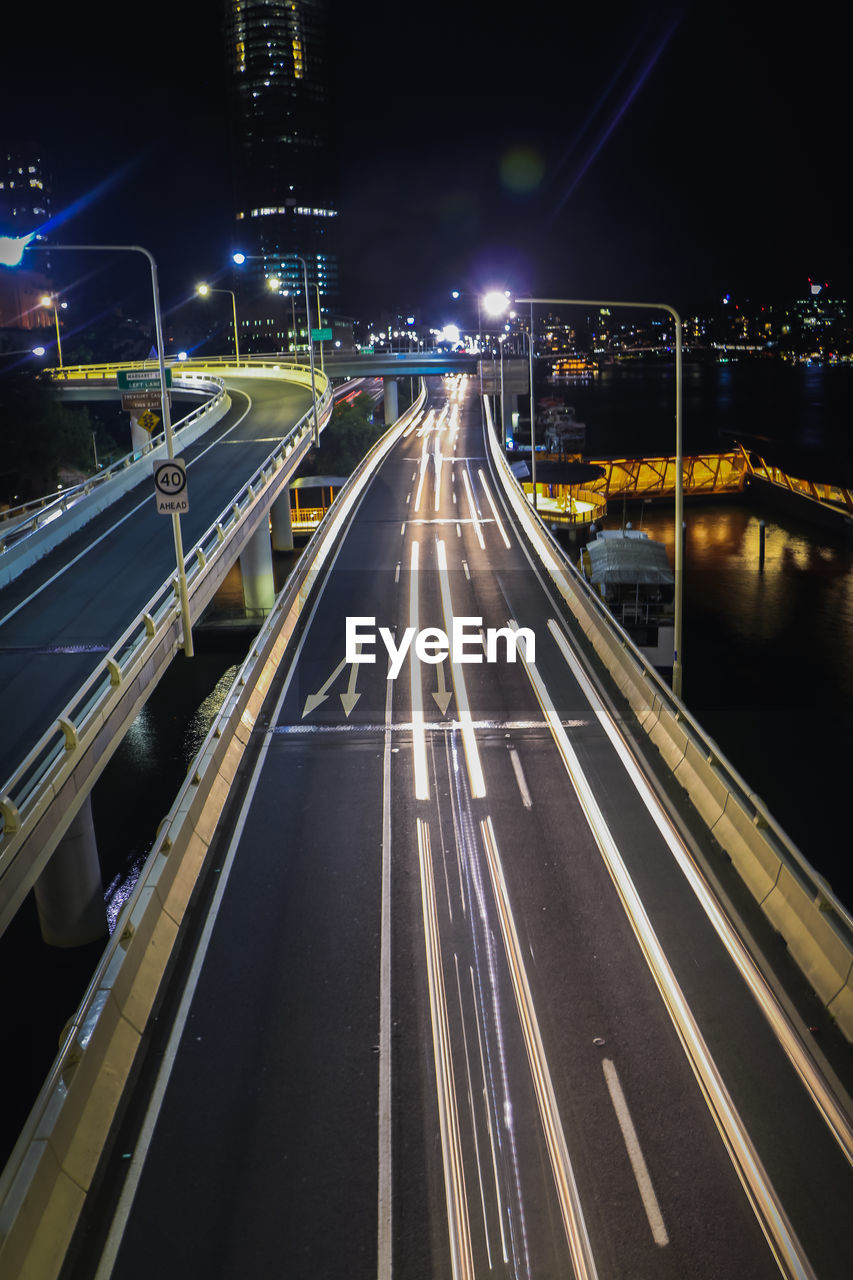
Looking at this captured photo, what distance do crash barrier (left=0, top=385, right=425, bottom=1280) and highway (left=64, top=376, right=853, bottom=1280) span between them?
0.91 feet

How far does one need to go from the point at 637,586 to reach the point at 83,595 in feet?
64.8

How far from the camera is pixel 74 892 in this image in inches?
725

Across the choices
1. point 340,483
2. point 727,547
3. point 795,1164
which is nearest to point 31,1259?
point 795,1164

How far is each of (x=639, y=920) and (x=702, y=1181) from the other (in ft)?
13.4

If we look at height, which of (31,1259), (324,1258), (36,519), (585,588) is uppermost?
(36,519)

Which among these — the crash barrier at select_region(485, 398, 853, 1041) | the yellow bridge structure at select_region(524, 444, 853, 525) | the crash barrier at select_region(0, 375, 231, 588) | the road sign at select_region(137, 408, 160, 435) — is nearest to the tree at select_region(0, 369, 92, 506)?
the crash barrier at select_region(0, 375, 231, 588)

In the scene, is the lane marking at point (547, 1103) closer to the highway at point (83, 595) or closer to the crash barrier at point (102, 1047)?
the crash barrier at point (102, 1047)

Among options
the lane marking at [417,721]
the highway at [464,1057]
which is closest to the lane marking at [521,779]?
the highway at [464,1057]

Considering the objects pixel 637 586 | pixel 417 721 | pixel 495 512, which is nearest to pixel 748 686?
pixel 637 586

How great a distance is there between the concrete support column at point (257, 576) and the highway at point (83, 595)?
10.6 feet

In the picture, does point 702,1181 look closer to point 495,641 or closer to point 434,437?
point 495,641

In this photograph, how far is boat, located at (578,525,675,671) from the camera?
3425 centimetres

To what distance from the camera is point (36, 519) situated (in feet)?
97.2

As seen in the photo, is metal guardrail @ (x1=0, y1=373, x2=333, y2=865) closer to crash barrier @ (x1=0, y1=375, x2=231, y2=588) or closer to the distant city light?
crash barrier @ (x1=0, y1=375, x2=231, y2=588)
